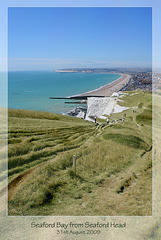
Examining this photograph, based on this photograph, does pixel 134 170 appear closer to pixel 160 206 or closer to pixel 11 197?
pixel 160 206

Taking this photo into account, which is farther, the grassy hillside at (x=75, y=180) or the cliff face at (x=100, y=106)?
the cliff face at (x=100, y=106)

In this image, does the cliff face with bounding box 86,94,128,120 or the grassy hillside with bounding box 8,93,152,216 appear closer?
the grassy hillside with bounding box 8,93,152,216

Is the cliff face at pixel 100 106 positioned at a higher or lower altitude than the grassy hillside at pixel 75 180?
higher

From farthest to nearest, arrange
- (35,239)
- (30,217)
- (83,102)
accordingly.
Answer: (83,102), (30,217), (35,239)

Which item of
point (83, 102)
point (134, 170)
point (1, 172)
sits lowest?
point (134, 170)

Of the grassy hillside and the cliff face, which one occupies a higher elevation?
the cliff face

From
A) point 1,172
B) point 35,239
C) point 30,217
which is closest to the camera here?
point 35,239

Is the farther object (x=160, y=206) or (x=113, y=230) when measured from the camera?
(x=160, y=206)

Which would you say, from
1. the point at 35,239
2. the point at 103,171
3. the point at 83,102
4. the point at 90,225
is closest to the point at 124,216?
the point at 90,225

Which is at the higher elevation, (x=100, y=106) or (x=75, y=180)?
(x=100, y=106)

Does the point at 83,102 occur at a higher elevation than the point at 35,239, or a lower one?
higher

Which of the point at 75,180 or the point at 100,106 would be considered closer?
the point at 75,180
